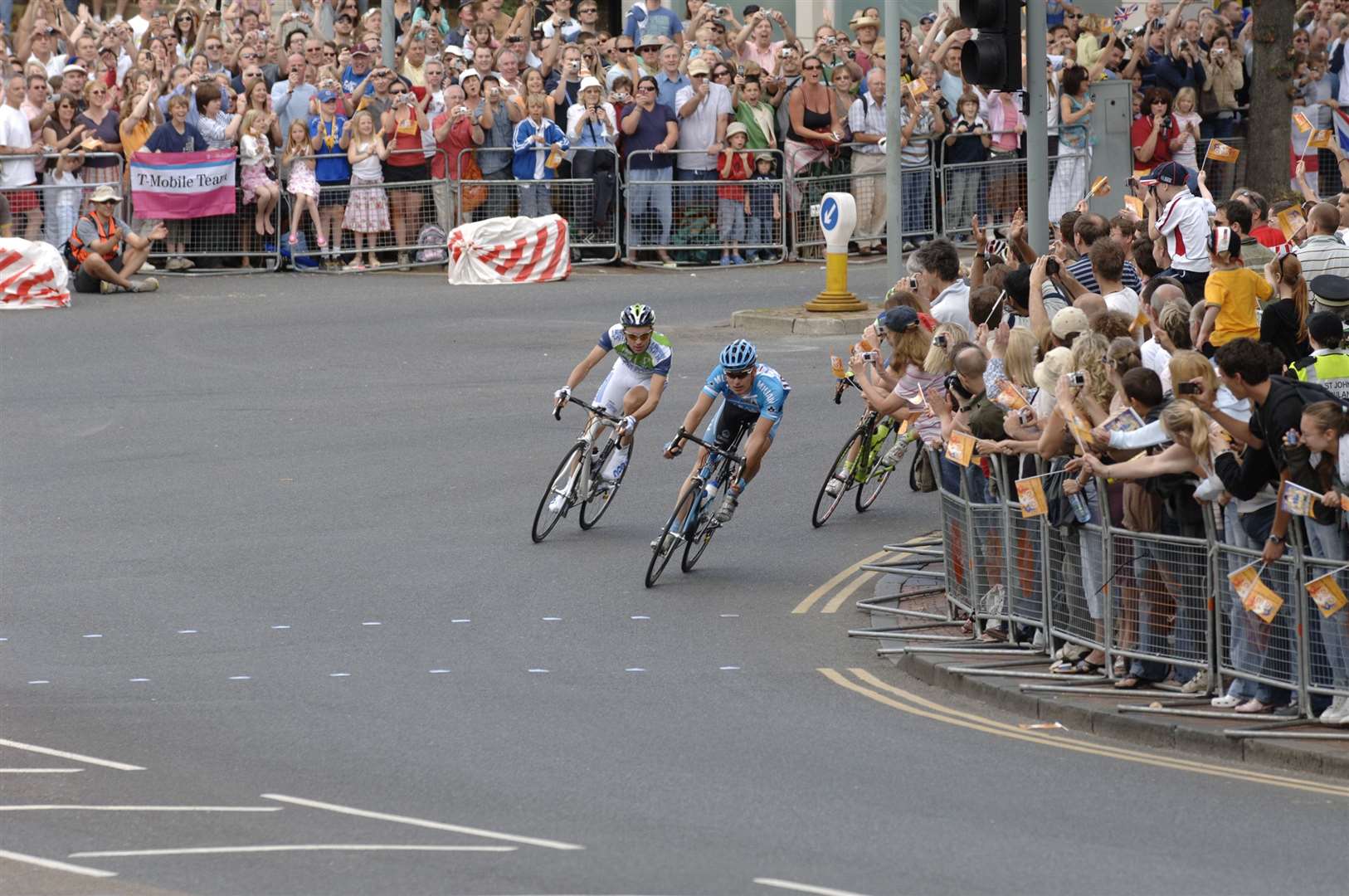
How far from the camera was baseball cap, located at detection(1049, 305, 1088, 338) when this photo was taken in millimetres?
12203

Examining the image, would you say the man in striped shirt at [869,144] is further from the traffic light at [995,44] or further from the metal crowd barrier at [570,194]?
the traffic light at [995,44]

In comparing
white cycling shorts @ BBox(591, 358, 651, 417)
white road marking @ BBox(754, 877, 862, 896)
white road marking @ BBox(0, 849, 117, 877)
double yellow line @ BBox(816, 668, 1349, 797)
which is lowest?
double yellow line @ BBox(816, 668, 1349, 797)

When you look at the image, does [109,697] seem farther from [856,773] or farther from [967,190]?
[967,190]

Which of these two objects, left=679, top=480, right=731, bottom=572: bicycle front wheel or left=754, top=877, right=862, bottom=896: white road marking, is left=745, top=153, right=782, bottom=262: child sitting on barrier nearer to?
left=679, top=480, right=731, bottom=572: bicycle front wheel

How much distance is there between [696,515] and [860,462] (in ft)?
7.05

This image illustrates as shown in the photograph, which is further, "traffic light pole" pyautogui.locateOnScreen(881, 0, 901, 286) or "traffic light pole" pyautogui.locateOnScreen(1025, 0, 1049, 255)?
"traffic light pole" pyautogui.locateOnScreen(881, 0, 901, 286)

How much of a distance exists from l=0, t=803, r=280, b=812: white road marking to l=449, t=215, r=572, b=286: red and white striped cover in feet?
57.3

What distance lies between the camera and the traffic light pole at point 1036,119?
15.0 meters

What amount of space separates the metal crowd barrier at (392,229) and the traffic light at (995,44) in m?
12.8

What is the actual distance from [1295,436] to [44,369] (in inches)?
552

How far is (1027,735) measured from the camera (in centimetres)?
1052

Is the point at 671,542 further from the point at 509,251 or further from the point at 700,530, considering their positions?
the point at 509,251

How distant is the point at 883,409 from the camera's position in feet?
46.2

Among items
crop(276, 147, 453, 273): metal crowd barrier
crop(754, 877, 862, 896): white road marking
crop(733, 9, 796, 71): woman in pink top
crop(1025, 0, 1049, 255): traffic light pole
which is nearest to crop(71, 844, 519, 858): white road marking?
crop(754, 877, 862, 896): white road marking
